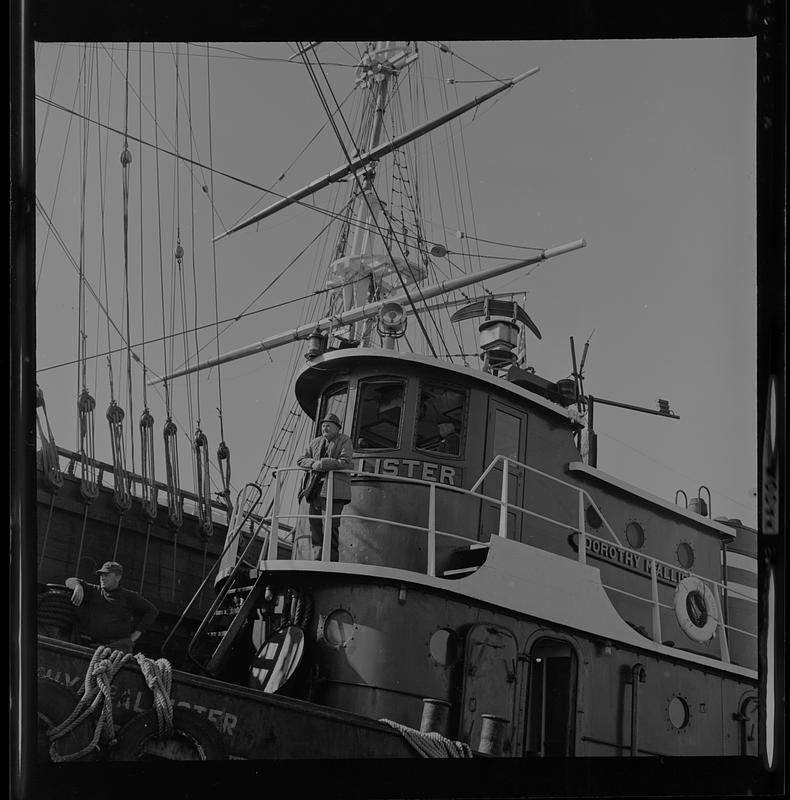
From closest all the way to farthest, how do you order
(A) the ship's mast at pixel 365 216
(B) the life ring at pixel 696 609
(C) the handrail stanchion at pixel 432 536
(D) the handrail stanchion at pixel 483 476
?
(C) the handrail stanchion at pixel 432 536, (D) the handrail stanchion at pixel 483 476, (B) the life ring at pixel 696 609, (A) the ship's mast at pixel 365 216

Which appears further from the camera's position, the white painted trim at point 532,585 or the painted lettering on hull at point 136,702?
the white painted trim at point 532,585

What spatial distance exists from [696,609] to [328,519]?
11.3 feet

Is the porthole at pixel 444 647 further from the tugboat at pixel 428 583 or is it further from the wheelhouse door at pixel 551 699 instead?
the wheelhouse door at pixel 551 699

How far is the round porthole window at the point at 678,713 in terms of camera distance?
7344 millimetres

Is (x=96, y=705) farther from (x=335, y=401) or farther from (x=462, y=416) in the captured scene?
(x=462, y=416)

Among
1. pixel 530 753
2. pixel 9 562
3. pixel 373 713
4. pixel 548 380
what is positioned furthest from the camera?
pixel 548 380

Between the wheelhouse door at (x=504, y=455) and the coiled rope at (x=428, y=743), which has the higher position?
the wheelhouse door at (x=504, y=455)

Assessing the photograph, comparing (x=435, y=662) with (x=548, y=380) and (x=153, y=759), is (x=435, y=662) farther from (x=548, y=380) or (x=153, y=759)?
(x=548, y=380)

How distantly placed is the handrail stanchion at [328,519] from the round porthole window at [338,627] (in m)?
0.37

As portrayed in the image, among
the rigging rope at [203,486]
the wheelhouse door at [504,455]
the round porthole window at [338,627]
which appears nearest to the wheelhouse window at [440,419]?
the wheelhouse door at [504,455]

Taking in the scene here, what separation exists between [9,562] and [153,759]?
4.21 ft

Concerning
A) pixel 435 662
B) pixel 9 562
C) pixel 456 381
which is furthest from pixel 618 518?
pixel 9 562

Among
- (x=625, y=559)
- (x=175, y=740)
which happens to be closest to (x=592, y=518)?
(x=625, y=559)
